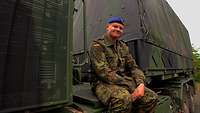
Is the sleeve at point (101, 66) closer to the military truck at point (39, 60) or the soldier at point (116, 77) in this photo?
the soldier at point (116, 77)

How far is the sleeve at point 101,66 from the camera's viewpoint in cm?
338

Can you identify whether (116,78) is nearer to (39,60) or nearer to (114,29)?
(114,29)

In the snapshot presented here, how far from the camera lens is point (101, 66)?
3.38 m

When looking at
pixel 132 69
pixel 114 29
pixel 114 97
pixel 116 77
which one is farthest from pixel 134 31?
pixel 114 97

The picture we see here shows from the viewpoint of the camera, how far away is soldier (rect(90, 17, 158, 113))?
3.25 m

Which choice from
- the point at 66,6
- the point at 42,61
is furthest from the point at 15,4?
the point at 66,6

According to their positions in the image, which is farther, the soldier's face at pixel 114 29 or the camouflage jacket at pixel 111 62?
the soldier's face at pixel 114 29

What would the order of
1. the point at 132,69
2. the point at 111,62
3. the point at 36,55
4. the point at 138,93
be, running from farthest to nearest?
the point at 132,69 < the point at 111,62 < the point at 138,93 < the point at 36,55

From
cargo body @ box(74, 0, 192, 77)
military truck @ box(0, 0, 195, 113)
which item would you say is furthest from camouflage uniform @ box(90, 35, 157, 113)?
cargo body @ box(74, 0, 192, 77)

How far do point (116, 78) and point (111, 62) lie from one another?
224mm

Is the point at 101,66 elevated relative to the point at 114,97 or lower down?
elevated

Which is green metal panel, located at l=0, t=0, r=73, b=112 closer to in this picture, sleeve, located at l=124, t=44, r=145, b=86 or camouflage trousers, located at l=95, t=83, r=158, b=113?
camouflage trousers, located at l=95, t=83, r=158, b=113

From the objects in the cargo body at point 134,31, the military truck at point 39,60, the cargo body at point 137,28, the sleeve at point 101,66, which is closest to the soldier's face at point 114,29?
the sleeve at point 101,66

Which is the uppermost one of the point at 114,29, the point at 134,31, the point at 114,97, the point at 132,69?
the point at 134,31
